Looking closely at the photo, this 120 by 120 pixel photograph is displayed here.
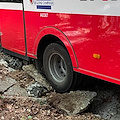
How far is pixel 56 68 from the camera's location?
174 inches

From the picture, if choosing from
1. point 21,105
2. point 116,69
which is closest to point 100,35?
point 116,69

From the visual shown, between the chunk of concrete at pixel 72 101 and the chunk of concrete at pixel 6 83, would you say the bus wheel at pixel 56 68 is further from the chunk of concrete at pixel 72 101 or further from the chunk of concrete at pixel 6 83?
the chunk of concrete at pixel 6 83

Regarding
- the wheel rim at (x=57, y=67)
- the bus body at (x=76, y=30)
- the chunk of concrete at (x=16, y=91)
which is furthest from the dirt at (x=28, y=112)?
the wheel rim at (x=57, y=67)

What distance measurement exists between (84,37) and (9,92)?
6.19 feet

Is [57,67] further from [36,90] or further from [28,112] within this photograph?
[28,112]

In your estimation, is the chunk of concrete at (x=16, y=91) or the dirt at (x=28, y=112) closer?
the dirt at (x=28, y=112)

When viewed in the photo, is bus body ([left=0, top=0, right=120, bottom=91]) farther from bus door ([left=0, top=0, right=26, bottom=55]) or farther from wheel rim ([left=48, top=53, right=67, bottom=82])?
wheel rim ([left=48, top=53, right=67, bottom=82])

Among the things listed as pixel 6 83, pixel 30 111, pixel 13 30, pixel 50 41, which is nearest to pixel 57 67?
pixel 50 41

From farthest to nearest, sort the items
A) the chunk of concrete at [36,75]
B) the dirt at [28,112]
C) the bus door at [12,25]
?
the bus door at [12,25] < the chunk of concrete at [36,75] < the dirt at [28,112]

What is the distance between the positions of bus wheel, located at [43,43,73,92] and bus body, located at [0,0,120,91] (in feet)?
0.51

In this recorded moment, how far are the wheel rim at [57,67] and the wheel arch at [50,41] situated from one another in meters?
0.31

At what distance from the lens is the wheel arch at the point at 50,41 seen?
11.9 feet

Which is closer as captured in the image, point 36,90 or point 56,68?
point 36,90

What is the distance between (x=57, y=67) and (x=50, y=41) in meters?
0.57
